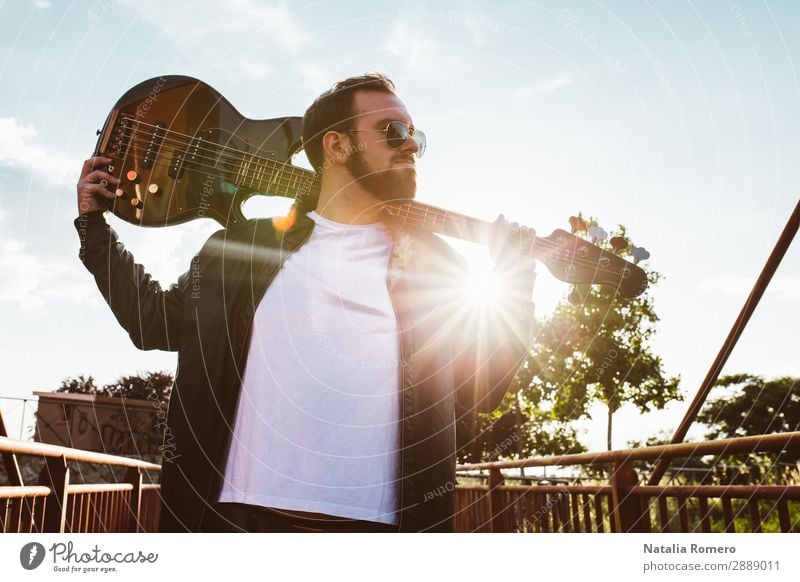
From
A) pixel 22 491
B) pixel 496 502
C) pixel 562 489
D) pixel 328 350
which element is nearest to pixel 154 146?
pixel 328 350

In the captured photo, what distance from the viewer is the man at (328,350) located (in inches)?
70.2

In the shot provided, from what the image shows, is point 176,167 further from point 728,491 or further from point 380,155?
point 728,491

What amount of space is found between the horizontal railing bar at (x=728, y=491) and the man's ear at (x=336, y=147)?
1.92 meters

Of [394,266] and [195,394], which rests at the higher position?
[394,266]

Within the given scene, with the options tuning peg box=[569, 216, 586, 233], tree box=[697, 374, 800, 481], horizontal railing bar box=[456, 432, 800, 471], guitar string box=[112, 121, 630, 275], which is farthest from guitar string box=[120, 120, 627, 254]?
tree box=[697, 374, 800, 481]

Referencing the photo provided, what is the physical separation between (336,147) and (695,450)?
1743 millimetres

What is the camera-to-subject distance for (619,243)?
96.1 inches
